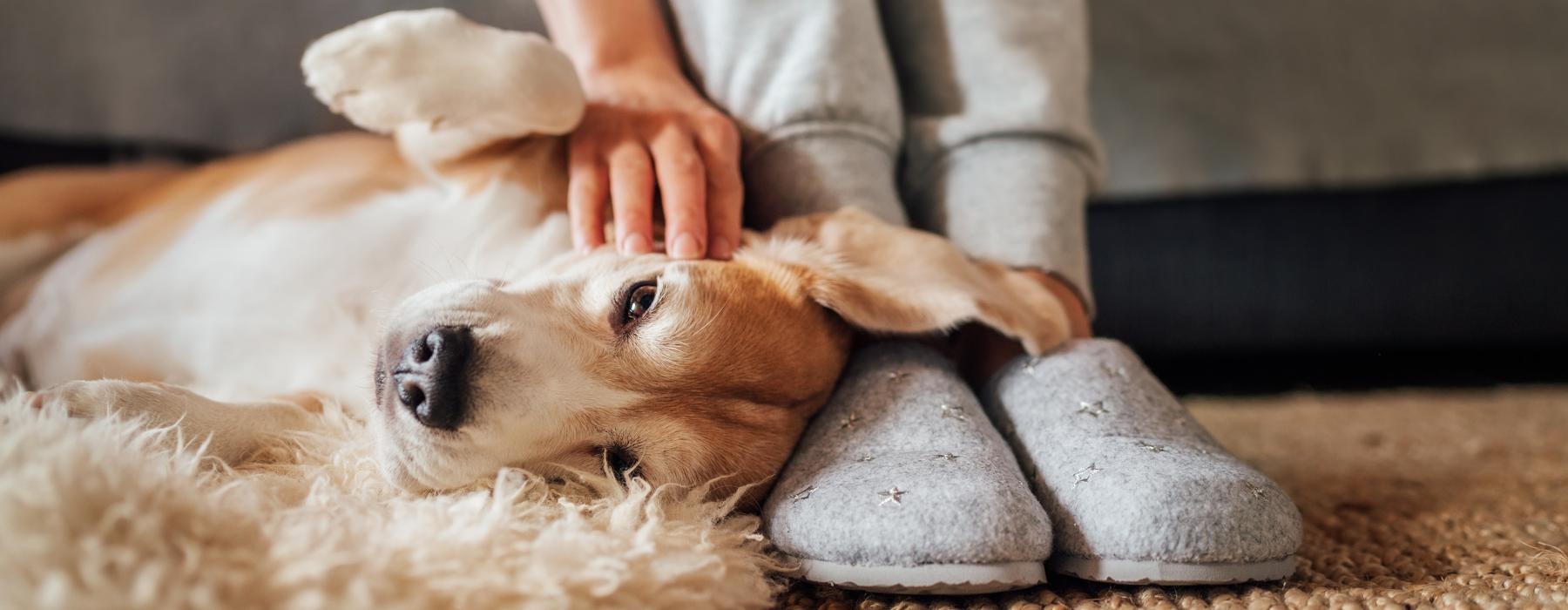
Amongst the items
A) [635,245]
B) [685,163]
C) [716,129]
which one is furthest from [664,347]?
[716,129]

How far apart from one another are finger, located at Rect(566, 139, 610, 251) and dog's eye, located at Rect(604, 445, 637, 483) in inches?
11.8

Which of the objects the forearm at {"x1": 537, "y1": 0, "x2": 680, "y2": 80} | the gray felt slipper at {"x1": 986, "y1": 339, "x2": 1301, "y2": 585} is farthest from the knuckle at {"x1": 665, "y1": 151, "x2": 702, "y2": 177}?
the gray felt slipper at {"x1": 986, "y1": 339, "x2": 1301, "y2": 585}

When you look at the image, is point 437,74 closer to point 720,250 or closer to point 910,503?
point 720,250

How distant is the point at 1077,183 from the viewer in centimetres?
150

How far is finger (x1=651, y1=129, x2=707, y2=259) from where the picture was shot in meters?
1.22

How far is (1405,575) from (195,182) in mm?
1903

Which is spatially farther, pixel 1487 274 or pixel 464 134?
pixel 1487 274

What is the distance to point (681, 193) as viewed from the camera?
126cm

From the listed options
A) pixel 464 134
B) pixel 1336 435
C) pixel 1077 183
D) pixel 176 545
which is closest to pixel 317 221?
pixel 464 134

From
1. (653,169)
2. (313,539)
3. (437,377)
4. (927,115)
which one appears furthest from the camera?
(927,115)

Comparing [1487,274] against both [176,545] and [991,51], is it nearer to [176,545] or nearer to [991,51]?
[991,51]

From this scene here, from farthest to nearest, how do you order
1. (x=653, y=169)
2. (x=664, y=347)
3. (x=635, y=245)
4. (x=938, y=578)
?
(x=653, y=169) < (x=635, y=245) < (x=664, y=347) < (x=938, y=578)

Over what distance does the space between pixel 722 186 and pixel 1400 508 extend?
908mm

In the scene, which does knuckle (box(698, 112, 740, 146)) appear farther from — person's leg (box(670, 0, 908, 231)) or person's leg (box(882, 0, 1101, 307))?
person's leg (box(882, 0, 1101, 307))
